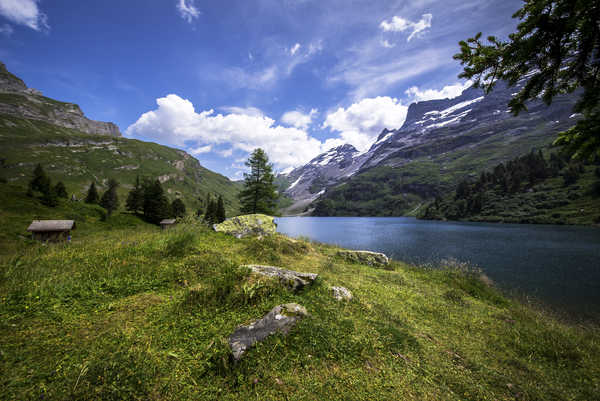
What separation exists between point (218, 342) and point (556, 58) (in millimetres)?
9597

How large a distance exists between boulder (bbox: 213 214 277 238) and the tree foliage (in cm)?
1433

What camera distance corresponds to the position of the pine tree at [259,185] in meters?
31.7

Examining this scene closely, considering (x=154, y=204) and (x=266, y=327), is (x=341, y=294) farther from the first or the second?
(x=154, y=204)

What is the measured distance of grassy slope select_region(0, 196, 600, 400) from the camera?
334cm

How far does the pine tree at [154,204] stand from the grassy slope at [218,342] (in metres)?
60.2

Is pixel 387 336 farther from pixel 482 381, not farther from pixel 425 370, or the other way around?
pixel 482 381

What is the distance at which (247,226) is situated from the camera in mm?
16688

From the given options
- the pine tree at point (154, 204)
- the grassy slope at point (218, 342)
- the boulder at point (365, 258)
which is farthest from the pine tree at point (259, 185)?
the pine tree at point (154, 204)

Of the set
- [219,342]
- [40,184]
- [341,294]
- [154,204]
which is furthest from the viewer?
[154,204]

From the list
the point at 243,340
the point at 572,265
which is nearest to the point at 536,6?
the point at 243,340

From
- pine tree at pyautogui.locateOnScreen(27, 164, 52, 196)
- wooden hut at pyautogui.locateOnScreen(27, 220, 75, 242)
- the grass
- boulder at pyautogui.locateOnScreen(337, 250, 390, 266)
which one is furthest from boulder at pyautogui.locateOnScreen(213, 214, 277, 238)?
pine tree at pyautogui.locateOnScreen(27, 164, 52, 196)

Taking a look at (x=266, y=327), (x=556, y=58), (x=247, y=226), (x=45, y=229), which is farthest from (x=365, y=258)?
(x=45, y=229)

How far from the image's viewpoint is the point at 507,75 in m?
5.50

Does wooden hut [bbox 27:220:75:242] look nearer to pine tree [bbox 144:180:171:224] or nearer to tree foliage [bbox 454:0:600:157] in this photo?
pine tree [bbox 144:180:171:224]
